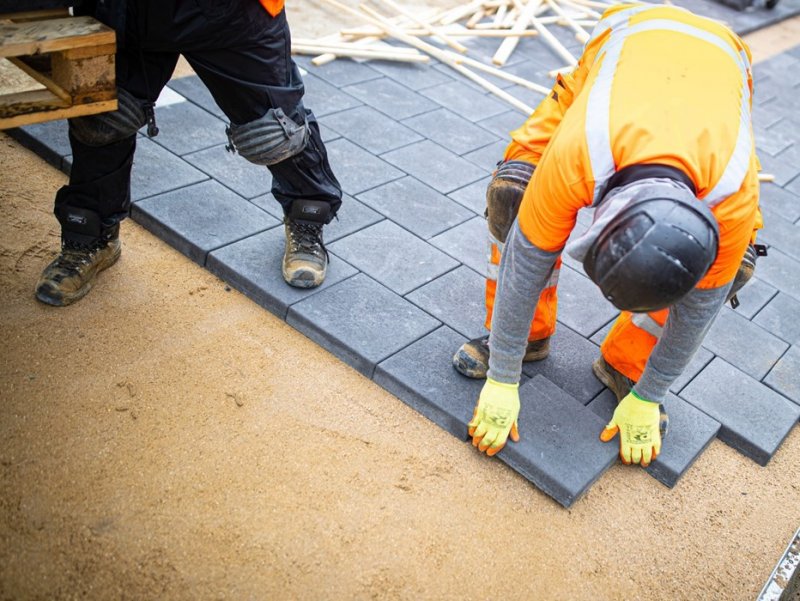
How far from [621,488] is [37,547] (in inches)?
76.3

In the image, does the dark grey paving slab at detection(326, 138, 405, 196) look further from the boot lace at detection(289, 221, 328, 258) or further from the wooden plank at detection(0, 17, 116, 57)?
the wooden plank at detection(0, 17, 116, 57)

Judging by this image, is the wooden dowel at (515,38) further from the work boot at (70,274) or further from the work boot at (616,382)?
the work boot at (70,274)

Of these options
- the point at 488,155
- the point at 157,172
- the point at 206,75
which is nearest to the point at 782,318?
the point at 488,155

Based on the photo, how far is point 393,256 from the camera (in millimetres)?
Result: 3727

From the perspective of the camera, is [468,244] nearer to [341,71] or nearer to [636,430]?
[636,430]

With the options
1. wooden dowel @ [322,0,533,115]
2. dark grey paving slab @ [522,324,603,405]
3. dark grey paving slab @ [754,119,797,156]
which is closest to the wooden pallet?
dark grey paving slab @ [522,324,603,405]

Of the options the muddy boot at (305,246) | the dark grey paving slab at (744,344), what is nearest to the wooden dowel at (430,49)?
the dark grey paving slab at (744,344)

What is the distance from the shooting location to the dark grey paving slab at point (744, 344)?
3574 mm

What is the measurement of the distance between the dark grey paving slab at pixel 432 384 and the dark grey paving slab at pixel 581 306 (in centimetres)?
67

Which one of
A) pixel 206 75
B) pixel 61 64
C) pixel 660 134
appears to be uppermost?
pixel 660 134

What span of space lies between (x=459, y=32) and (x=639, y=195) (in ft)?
15.4

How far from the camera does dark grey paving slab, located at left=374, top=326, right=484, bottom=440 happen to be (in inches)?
117

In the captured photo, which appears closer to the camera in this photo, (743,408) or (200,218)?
(743,408)

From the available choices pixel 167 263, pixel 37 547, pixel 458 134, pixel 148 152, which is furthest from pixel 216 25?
pixel 458 134
